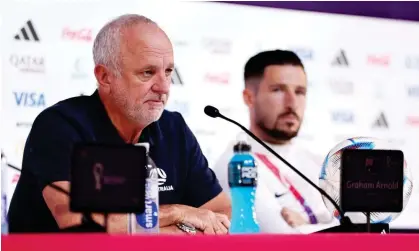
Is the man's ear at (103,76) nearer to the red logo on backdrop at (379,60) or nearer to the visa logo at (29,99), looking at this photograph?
the visa logo at (29,99)

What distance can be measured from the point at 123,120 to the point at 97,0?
1.13m

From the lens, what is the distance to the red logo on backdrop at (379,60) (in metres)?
4.70

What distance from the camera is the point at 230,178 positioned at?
313 cm

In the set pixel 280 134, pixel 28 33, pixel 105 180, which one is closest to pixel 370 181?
pixel 105 180

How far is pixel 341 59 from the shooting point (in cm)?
463

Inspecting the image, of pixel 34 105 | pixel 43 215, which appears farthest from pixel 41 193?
pixel 34 105

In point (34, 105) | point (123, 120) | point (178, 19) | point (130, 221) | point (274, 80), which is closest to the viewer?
point (130, 221)

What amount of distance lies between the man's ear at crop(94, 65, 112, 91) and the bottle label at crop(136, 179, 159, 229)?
0.79 m

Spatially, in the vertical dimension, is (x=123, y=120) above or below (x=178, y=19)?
below

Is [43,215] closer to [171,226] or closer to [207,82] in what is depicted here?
[171,226]

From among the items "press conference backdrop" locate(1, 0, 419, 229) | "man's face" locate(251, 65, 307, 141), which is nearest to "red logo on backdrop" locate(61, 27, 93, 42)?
"press conference backdrop" locate(1, 0, 419, 229)

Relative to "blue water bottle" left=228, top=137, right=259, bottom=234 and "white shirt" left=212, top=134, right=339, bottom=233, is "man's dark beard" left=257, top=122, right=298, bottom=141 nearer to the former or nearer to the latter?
"white shirt" left=212, top=134, right=339, bottom=233

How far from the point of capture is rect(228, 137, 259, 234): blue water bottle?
117 inches

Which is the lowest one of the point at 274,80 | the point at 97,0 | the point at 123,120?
the point at 123,120
